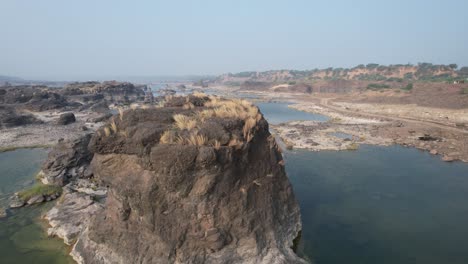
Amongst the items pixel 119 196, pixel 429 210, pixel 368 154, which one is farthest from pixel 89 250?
pixel 368 154

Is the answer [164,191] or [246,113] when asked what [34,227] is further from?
[246,113]

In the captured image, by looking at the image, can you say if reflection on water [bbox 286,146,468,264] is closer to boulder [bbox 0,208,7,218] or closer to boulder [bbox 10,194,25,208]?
boulder [bbox 0,208,7,218]

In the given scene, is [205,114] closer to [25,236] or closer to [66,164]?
[25,236]

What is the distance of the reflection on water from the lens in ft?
56.7

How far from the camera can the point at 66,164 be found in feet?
91.3

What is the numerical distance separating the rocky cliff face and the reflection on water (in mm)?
4704

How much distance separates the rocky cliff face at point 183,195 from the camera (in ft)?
44.8

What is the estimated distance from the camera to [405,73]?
550 ft

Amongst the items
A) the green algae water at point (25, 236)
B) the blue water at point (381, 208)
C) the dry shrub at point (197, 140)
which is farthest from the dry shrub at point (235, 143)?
the green algae water at point (25, 236)

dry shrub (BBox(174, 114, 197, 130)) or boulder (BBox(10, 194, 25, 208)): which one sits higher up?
dry shrub (BBox(174, 114, 197, 130))

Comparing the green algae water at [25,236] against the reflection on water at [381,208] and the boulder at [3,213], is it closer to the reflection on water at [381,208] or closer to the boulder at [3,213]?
the boulder at [3,213]

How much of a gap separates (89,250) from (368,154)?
33843 millimetres

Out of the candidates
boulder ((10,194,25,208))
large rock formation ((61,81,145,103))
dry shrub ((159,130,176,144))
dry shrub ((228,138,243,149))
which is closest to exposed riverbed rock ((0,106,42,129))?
boulder ((10,194,25,208))

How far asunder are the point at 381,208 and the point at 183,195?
16.4 metres
